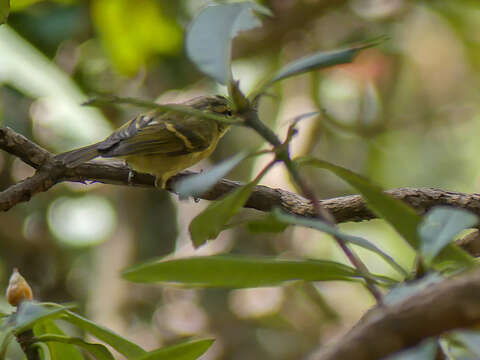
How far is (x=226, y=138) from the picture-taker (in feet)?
13.9

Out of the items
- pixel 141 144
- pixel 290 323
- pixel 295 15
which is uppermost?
pixel 295 15

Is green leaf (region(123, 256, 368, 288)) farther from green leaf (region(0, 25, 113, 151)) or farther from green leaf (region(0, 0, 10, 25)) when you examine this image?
green leaf (region(0, 25, 113, 151))

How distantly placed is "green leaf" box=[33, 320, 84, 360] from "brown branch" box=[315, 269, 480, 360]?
696 mm

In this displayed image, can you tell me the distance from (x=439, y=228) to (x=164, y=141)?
7.18 ft

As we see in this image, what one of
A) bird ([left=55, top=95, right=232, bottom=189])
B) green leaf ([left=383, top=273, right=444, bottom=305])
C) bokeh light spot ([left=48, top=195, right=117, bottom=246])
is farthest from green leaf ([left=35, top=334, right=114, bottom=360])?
bokeh light spot ([left=48, top=195, right=117, bottom=246])

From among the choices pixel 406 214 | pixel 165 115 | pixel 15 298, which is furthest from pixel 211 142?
pixel 406 214

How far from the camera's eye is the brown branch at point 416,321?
581 mm

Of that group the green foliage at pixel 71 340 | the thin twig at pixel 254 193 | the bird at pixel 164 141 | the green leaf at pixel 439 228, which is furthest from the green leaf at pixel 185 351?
the bird at pixel 164 141

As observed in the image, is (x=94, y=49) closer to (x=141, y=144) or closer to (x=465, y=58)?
(x=141, y=144)

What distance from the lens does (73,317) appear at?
1112mm

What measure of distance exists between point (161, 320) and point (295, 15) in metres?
1.77

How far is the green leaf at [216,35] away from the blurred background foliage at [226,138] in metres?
1.91

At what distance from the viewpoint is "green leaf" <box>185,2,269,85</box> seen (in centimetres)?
105

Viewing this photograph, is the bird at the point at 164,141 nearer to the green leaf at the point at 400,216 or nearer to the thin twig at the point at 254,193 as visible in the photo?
the thin twig at the point at 254,193
